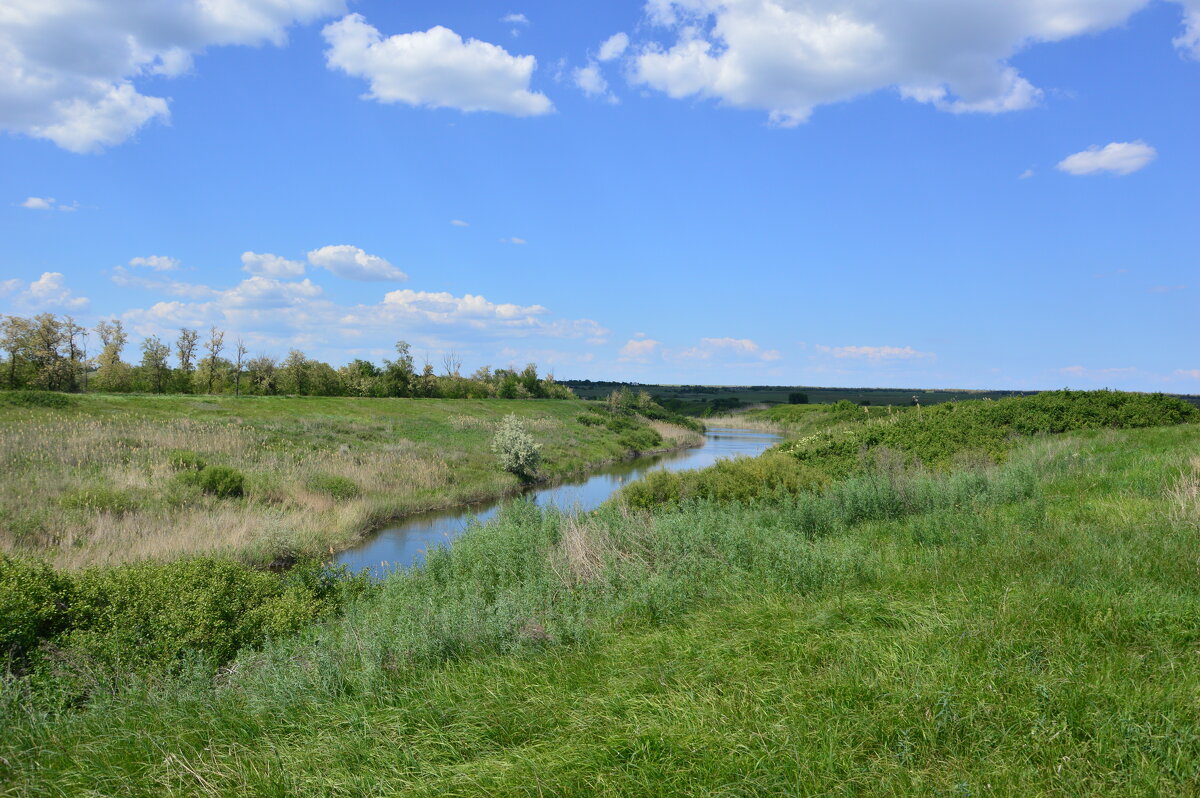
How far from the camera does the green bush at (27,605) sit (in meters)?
6.68

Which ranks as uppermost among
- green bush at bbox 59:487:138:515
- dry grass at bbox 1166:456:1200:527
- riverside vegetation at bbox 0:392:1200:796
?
dry grass at bbox 1166:456:1200:527

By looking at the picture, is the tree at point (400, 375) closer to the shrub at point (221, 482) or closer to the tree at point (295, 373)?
the tree at point (295, 373)

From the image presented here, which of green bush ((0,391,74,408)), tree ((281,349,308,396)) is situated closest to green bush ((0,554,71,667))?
green bush ((0,391,74,408))

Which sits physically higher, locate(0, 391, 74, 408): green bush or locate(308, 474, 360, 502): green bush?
locate(0, 391, 74, 408): green bush

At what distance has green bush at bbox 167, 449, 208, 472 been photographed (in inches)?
757

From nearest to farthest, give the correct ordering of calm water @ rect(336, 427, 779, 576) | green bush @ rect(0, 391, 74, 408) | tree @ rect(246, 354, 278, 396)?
calm water @ rect(336, 427, 779, 576), green bush @ rect(0, 391, 74, 408), tree @ rect(246, 354, 278, 396)

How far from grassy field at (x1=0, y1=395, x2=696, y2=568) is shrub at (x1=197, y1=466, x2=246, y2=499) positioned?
0.85ft

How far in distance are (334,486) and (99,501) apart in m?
6.51

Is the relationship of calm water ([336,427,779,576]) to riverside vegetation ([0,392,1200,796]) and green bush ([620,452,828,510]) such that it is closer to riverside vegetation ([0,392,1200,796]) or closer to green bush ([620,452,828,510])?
green bush ([620,452,828,510])

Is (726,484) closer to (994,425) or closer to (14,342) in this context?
(994,425)

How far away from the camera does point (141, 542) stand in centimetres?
1324

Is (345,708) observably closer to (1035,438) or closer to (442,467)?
(1035,438)

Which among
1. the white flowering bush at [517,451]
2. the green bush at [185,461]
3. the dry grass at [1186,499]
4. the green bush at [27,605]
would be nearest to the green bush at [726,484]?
the dry grass at [1186,499]

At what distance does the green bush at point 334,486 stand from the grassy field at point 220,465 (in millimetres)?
33
